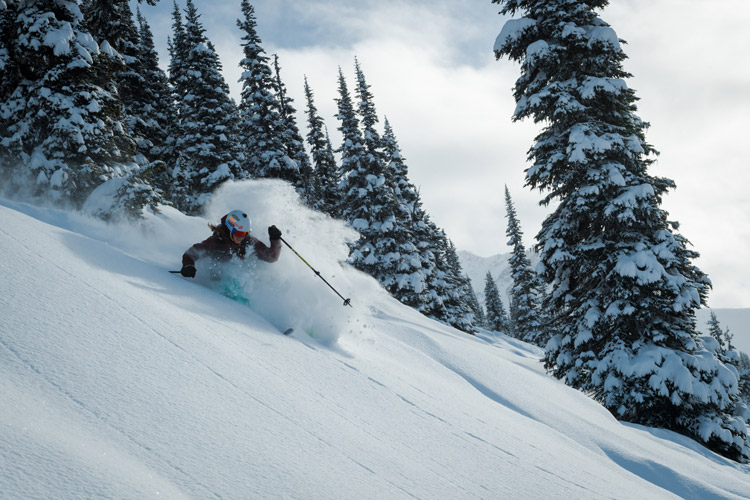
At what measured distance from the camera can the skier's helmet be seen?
6754 millimetres

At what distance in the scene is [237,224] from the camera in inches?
266

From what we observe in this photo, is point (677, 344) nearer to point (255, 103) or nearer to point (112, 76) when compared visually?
point (112, 76)

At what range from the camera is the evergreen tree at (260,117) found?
25641mm

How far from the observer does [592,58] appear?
37.5 feet

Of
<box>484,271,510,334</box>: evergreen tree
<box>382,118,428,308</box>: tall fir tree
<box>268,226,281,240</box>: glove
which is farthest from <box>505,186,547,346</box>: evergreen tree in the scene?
<box>268,226,281,240</box>: glove

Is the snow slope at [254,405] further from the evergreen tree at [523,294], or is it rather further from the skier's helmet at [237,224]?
the evergreen tree at [523,294]

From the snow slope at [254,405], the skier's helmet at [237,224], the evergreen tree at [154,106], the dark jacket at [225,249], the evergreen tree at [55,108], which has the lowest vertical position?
the snow slope at [254,405]

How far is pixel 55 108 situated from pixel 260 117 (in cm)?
1561

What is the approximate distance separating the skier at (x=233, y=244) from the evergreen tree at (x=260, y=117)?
19281mm

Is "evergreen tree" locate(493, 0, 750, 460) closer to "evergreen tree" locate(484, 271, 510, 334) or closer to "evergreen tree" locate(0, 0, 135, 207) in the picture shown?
"evergreen tree" locate(0, 0, 135, 207)

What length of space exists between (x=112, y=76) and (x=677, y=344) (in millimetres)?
17582

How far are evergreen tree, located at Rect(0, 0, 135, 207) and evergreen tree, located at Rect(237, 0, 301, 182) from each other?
44.8 feet

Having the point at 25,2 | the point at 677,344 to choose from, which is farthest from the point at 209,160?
the point at 677,344

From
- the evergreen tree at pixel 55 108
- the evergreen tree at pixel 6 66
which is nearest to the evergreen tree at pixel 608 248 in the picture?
the evergreen tree at pixel 55 108
